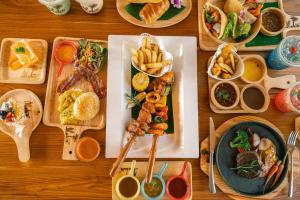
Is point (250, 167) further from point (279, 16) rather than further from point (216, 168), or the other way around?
point (279, 16)

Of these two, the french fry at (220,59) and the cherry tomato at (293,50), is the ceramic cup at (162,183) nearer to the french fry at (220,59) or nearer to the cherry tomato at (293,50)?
the french fry at (220,59)

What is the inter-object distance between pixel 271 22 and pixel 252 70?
25 centimetres

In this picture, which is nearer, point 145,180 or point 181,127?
point 145,180

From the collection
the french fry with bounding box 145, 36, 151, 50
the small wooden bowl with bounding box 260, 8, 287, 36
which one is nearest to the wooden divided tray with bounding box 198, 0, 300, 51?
the small wooden bowl with bounding box 260, 8, 287, 36

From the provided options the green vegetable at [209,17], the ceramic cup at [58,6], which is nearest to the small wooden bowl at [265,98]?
the green vegetable at [209,17]

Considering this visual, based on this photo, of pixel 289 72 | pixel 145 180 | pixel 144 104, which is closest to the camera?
pixel 145 180

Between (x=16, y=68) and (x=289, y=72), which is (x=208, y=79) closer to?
(x=289, y=72)

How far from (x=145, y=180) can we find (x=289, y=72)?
0.81m

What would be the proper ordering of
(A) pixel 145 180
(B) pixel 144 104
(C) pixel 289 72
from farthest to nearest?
1. (C) pixel 289 72
2. (B) pixel 144 104
3. (A) pixel 145 180

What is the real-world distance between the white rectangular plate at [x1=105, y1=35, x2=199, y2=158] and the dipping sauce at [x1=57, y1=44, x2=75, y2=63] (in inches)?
6.6

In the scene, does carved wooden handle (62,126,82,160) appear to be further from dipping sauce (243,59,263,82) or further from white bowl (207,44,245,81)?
dipping sauce (243,59,263,82)

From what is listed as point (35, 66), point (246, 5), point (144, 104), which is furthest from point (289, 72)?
point (35, 66)

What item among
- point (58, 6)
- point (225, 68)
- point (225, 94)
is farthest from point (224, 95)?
point (58, 6)

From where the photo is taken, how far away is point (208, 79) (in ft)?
4.24
